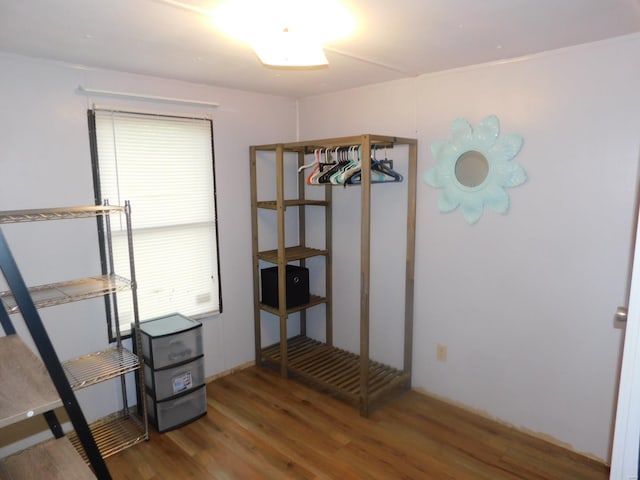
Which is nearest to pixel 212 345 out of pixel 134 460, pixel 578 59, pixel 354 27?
pixel 134 460

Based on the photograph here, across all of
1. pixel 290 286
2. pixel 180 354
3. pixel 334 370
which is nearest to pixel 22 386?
pixel 180 354

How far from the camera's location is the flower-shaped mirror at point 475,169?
2426mm

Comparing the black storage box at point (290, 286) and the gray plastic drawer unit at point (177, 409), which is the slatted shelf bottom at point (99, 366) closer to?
the gray plastic drawer unit at point (177, 409)

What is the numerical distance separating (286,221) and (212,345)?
3.76 feet

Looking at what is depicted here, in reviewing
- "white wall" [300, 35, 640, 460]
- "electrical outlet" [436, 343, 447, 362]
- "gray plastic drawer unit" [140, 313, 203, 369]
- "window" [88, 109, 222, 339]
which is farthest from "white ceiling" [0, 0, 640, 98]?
"electrical outlet" [436, 343, 447, 362]

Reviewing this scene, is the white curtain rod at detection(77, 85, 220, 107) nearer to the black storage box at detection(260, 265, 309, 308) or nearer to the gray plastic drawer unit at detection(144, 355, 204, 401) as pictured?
the black storage box at detection(260, 265, 309, 308)

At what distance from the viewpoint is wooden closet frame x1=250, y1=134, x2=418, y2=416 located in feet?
8.84

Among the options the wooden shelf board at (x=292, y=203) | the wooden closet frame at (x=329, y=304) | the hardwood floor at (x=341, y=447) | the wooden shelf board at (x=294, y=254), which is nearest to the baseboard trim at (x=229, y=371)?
the wooden closet frame at (x=329, y=304)

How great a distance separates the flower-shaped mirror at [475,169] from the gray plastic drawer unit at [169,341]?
180cm

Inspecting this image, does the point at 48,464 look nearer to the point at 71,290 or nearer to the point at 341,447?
the point at 71,290

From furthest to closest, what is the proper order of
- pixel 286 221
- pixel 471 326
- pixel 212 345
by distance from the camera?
pixel 286 221, pixel 212 345, pixel 471 326

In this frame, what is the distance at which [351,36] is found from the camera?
193 cm

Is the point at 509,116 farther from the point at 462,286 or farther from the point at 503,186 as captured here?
the point at 462,286

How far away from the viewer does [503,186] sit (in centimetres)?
246
